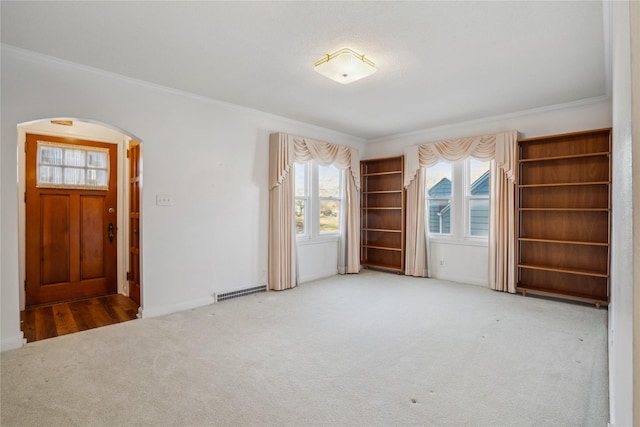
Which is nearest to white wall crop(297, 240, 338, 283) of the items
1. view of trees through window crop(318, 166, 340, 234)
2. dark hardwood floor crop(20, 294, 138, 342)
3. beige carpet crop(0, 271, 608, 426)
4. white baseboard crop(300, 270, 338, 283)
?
white baseboard crop(300, 270, 338, 283)

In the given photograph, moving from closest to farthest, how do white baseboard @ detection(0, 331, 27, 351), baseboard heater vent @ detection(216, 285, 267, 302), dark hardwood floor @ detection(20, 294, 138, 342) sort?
1. white baseboard @ detection(0, 331, 27, 351)
2. dark hardwood floor @ detection(20, 294, 138, 342)
3. baseboard heater vent @ detection(216, 285, 267, 302)

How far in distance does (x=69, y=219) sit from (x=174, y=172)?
70.4 inches

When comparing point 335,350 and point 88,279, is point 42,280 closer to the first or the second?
point 88,279

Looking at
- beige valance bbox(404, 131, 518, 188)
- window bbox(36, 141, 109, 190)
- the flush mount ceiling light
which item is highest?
the flush mount ceiling light

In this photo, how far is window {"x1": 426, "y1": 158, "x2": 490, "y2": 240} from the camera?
17.5 feet

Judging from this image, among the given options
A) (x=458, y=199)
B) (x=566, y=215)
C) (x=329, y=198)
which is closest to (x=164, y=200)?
(x=329, y=198)

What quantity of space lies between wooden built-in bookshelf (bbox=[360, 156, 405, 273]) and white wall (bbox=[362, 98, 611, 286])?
0.32 metres

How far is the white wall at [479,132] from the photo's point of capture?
435cm

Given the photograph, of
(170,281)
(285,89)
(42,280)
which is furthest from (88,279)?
(285,89)

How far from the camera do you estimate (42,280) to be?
13.9 feet

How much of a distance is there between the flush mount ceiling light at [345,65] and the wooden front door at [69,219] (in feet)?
11.7

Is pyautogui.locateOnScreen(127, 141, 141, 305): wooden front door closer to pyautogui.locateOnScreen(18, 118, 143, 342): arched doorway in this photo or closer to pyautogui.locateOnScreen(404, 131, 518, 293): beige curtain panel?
pyautogui.locateOnScreen(18, 118, 143, 342): arched doorway

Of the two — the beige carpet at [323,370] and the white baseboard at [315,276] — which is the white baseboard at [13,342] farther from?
the white baseboard at [315,276]

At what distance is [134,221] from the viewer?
449cm
